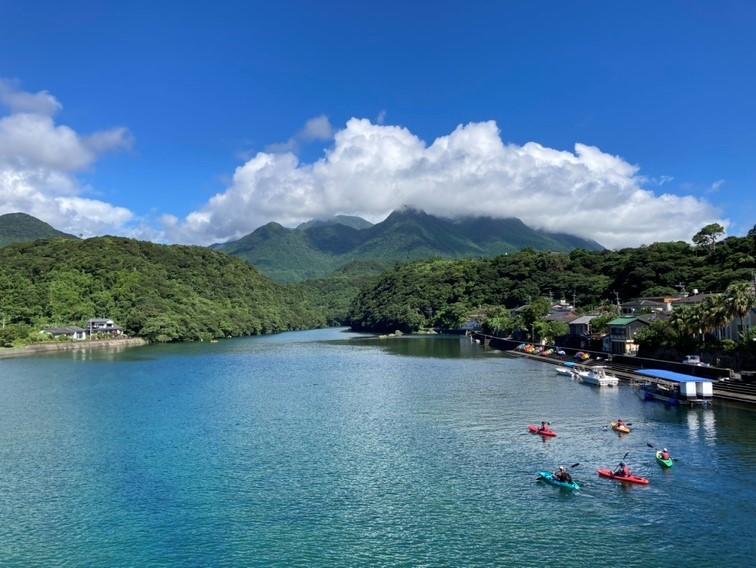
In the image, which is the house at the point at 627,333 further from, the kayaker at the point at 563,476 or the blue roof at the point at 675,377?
the kayaker at the point at 563,476

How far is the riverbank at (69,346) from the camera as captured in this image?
291ft

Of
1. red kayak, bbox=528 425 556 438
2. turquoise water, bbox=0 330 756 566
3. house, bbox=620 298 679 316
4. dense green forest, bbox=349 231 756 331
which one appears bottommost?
turquoise water, bbox=0 330 756 566

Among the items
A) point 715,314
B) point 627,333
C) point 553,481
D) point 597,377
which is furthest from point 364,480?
point 627,333

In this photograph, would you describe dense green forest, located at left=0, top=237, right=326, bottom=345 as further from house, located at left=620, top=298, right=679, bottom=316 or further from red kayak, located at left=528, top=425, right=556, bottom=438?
red kayak, located at left=528, top=425, right=556, bottom=438

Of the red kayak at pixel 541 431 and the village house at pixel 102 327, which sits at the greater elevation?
the village house at pixel 102 327

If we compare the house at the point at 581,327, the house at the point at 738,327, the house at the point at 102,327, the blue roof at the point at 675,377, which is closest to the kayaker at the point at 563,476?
the blue roof at the point at 675,377

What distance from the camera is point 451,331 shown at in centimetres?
14350

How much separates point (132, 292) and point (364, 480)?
12004cm

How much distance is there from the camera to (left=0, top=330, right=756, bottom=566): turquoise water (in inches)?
725

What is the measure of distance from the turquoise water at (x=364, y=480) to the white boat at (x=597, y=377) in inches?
56.7

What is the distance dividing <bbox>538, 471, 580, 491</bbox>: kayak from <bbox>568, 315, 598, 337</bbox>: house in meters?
53.0

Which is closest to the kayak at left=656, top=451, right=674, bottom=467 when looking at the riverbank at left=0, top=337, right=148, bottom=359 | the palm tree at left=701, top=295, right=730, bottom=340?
the palm tree at left=701, top=295, right=730, bottom=340

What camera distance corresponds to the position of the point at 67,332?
11088cm

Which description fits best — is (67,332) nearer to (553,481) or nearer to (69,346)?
(69,346)
